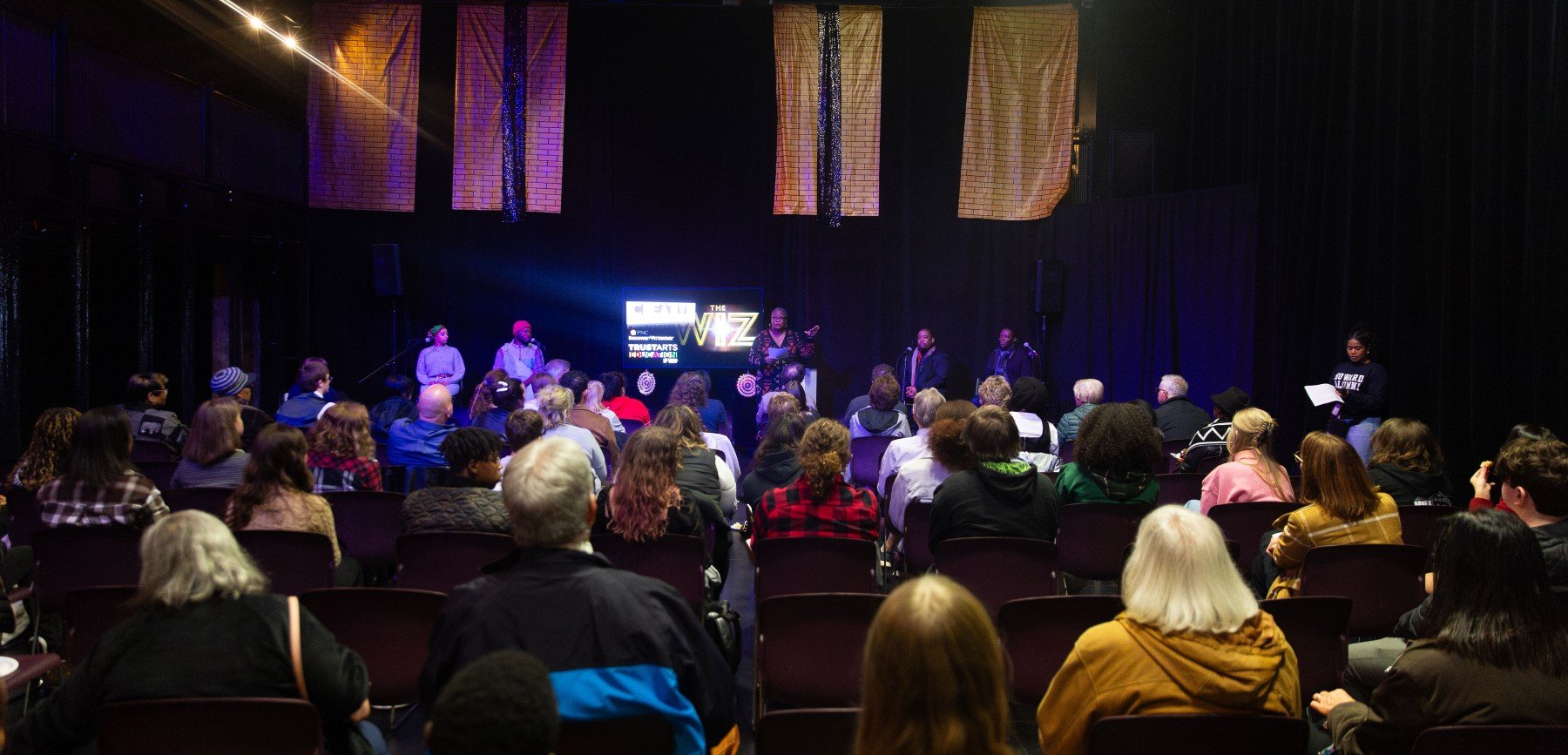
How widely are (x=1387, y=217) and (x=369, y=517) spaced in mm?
7679

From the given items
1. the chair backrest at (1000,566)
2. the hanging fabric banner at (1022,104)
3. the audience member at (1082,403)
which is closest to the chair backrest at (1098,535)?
the chair backrest at (1000,566)

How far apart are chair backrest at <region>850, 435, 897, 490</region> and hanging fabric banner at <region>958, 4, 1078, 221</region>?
18.4ft

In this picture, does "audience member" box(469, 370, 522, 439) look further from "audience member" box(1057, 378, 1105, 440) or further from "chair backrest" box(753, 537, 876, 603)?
"audience member" box(1057, 378, 1105, 440)

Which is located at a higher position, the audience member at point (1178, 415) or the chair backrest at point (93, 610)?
the audience member at point (1178, 415)

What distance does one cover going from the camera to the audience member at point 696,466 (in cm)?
444

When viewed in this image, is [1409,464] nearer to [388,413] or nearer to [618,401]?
[618,401]

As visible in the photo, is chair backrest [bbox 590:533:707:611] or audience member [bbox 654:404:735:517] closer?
chair backrest [bbox 590:533:707:611]

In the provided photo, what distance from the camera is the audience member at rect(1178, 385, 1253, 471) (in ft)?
20.4

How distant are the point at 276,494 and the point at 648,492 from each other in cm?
148

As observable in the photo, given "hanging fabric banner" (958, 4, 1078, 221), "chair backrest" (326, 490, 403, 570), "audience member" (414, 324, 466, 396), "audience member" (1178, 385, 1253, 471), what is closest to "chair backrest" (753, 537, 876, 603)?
"chair backrest" (326, 490, 403, 570)

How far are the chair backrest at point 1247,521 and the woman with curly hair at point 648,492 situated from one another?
7.76ft

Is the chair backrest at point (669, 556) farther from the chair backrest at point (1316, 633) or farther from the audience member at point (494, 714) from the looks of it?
the audience member at point (494, 714)

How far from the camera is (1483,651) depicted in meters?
2.18

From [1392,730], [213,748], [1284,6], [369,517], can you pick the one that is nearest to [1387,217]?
[1284,6]
